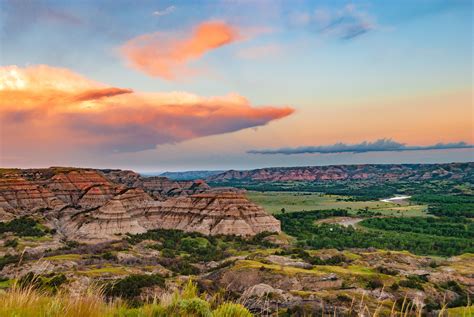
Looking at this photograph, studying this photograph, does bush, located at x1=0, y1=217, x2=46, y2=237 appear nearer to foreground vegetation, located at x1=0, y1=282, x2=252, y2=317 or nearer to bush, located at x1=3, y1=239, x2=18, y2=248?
bush, located at x1=3, y1=239, x2=18, y2=248

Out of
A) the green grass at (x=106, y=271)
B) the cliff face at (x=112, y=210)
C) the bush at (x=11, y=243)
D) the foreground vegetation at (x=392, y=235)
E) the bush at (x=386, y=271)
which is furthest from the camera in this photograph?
the cliff face at (x=112, y=210)

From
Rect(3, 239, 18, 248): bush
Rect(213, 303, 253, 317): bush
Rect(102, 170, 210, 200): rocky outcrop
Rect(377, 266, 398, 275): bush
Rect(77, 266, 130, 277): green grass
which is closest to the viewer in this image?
Rect(213, 303, 253, 317): bush

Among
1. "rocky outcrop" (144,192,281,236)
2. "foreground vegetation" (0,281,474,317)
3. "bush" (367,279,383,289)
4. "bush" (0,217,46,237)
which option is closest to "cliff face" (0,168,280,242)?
"rocky outcrop" (144,192,281,236)

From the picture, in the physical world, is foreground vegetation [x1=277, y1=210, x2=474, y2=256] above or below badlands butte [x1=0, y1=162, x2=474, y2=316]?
below

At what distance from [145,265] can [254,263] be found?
1443 centimetres

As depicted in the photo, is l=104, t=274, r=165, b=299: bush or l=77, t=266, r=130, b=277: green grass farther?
l=77, t=266, r=130, b=277: green grass

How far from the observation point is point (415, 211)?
136 metres

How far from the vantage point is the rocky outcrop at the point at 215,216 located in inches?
3366

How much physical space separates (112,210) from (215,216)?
22459 millimetres

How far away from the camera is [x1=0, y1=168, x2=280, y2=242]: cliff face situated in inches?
3204

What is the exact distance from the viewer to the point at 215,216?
3484 inches

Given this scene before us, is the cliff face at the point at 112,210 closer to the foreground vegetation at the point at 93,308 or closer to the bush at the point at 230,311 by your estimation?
the foreground vegetation at the point at 93,308

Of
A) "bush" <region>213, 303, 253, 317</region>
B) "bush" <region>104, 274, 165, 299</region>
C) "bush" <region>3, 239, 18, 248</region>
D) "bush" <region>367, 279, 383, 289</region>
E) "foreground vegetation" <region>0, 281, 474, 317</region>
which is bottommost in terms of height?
"bush" <region>367, 279, 383, 289</region>

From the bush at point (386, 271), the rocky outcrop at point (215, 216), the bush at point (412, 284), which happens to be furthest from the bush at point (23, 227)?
the bush at point (412, 284)
